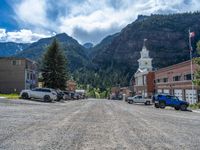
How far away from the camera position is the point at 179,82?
5825 centimetres

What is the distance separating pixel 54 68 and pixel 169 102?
90.0 ft

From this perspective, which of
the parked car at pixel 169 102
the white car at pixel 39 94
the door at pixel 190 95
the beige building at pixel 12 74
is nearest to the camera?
the parked car at pixel 169 102

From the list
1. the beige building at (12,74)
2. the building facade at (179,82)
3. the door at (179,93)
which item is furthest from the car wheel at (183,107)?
the beige building at (12,74)

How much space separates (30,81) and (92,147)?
228 ft

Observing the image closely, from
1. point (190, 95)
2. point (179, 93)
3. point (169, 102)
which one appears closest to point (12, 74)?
point (179, 93)

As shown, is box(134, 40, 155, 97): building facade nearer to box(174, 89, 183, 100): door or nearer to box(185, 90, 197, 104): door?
box(174, 89, 183, 100): door

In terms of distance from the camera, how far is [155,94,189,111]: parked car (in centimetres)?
4169

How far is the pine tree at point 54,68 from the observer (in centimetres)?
6284

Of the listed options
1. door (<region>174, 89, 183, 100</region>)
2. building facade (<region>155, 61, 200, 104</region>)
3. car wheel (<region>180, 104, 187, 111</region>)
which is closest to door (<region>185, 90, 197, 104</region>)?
building facade (<region>155, 61, 200, 104</region>)

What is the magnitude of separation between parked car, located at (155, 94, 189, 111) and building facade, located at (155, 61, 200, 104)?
7099 mm

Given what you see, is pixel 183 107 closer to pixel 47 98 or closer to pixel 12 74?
pixel 47 98

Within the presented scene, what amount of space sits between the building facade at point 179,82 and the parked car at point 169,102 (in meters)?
7.10

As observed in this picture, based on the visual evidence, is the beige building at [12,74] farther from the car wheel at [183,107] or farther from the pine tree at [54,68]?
the car wheel at [183,107]

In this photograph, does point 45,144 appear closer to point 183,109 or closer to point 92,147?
point 92,147
